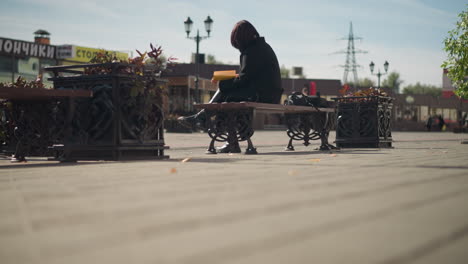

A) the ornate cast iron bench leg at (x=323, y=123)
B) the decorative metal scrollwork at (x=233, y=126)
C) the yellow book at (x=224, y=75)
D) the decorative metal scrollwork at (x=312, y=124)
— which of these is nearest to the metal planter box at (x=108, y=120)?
the decorative metal scrollwork at (x=233, y=126)

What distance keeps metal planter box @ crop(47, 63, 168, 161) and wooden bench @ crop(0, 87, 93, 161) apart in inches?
5.6

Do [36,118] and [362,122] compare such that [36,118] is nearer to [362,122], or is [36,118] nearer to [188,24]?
[362,122]

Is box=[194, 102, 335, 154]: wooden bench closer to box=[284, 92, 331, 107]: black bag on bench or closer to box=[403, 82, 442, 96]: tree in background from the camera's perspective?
box=[284, 92, 331, 107]: black bag on bench

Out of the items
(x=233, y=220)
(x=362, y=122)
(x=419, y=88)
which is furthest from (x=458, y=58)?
(x=419, y=88)

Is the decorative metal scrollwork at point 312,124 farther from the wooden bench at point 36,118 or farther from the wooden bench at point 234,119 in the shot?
the wooden bench at point 36,118

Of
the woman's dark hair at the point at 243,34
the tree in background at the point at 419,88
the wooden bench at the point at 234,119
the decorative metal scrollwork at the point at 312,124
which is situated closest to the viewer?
the wooden bench at the point at 234,119

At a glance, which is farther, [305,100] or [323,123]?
[323,123]

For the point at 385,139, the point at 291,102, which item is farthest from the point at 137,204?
the point at 385,139

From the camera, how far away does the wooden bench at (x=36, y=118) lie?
6.72 meters

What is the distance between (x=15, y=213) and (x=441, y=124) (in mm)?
59238

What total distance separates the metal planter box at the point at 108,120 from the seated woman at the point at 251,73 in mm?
2625

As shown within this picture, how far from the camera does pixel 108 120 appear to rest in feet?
22.5

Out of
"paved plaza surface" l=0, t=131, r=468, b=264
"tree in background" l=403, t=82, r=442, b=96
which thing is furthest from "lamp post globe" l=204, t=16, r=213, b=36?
→ "tree in background" l=403, t=82, r=442, b=96

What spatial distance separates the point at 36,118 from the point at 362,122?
721 centimetres
